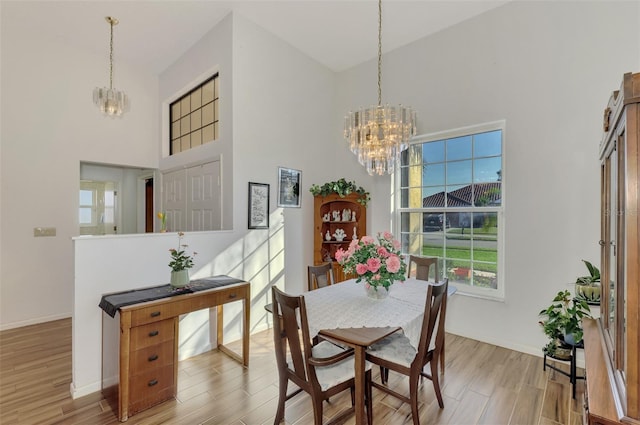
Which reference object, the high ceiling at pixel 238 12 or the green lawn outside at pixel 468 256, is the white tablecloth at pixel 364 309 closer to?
the green lawn outside at pixel 468 256

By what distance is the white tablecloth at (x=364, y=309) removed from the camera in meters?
1.93

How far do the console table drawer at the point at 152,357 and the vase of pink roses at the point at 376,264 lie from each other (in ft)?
5.08

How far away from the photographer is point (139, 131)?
4.86 meters

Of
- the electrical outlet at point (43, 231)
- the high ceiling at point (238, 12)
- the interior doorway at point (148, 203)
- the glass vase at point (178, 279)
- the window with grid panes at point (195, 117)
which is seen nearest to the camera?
the glass vase at point (178, 279)

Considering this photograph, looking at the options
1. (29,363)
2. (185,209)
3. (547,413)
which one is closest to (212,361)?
(29,363)

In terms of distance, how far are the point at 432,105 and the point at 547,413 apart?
3.31m

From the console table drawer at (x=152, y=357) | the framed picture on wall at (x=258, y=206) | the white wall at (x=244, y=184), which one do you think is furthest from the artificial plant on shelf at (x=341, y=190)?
the console table drawer at (x=152, y=357)

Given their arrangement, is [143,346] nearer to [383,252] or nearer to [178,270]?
[178,270]

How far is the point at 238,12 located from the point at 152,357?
12.3 ft

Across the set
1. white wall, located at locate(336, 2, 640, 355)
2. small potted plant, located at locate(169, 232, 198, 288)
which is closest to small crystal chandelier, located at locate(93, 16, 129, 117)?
small potted plant, located at locate(169, 232, 198, 288)

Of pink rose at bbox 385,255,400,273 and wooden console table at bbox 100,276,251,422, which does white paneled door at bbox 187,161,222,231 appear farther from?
pink rose at bbox 385,255,400,273

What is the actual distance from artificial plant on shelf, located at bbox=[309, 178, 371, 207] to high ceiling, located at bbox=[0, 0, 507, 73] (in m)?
1.97

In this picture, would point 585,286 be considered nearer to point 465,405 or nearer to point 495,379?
point 495,379

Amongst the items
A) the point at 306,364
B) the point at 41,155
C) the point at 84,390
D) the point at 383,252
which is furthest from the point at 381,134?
the point at 41,155
